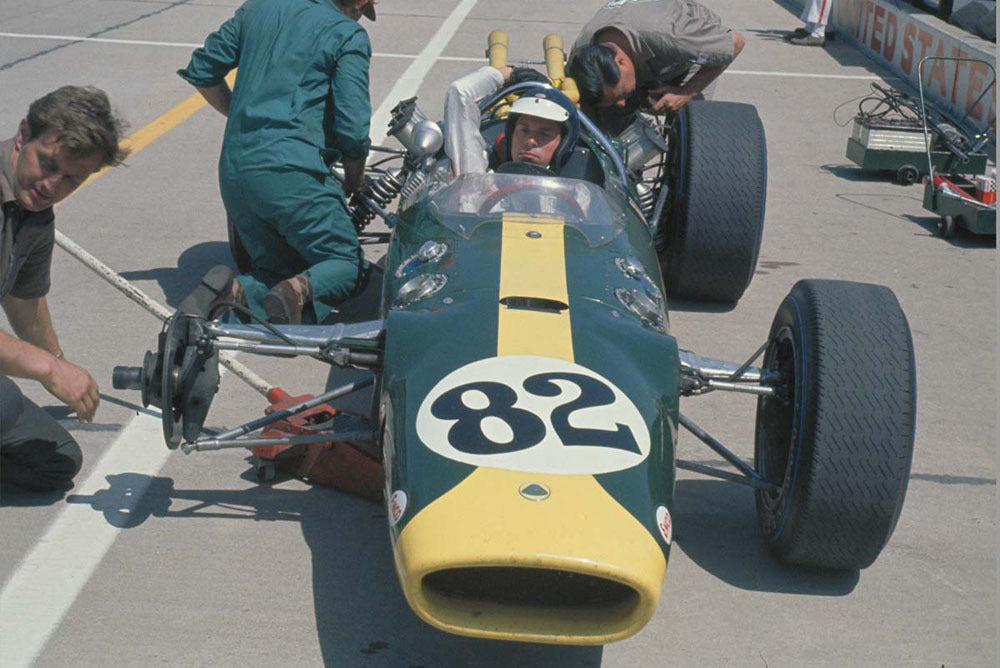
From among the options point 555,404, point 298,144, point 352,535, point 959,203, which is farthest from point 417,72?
point 555,404

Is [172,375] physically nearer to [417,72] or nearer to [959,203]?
[959,203]

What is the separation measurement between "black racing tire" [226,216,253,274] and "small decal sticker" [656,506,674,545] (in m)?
3.73

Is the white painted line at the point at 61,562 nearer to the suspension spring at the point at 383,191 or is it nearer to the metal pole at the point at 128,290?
the metal pole at the point at 128,290

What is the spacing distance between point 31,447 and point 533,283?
1.91 metres

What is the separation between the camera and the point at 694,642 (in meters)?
4.20

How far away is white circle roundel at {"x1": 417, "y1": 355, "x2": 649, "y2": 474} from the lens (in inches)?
146

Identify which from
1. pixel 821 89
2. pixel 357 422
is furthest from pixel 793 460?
pixel 821 89

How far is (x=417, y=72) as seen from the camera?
541 inches

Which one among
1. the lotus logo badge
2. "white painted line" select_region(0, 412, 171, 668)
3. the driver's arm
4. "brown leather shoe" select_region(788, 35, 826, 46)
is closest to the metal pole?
"white painted line" select_region(0, 412, 171, 668)

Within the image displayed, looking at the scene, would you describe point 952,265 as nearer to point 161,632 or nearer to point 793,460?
point 793,460

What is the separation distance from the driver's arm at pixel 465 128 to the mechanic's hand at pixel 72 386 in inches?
81.4

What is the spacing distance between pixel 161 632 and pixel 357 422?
1254 mm

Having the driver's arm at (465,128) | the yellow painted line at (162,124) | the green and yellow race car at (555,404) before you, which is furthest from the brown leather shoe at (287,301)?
the yellow painted line at (162,124)

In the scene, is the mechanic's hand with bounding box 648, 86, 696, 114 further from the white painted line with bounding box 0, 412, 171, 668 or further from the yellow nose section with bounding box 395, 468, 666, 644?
the yellow nose section with bounding box 395, 468, 666, 644
